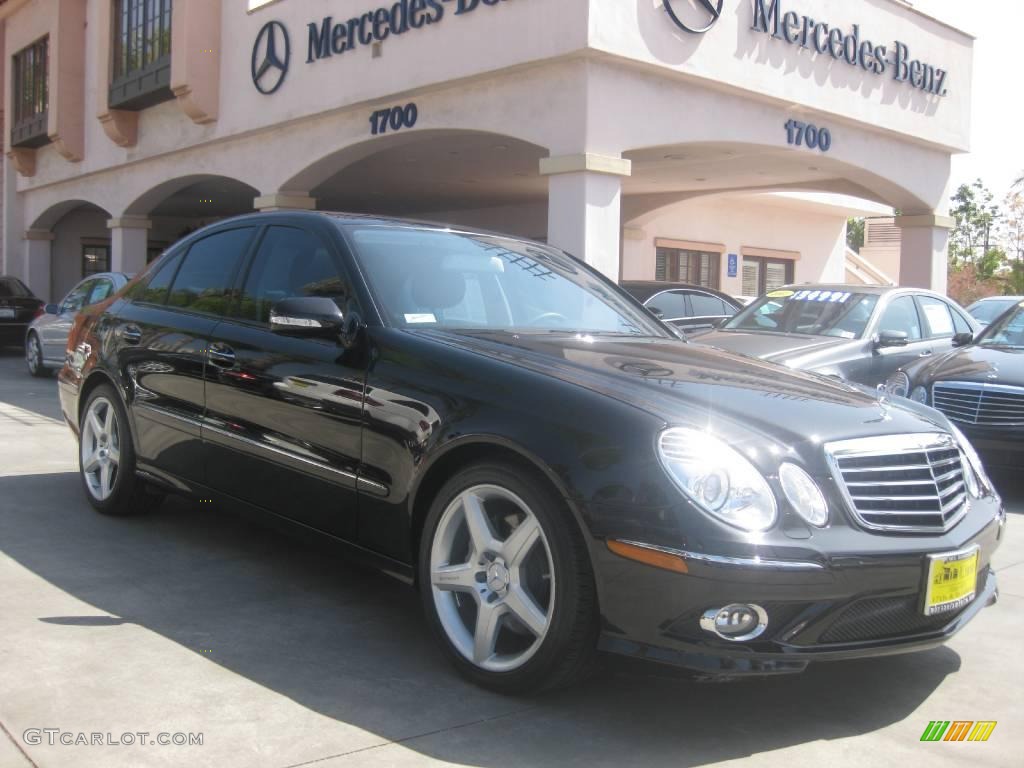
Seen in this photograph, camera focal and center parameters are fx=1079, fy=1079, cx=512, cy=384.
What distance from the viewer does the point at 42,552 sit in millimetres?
5062

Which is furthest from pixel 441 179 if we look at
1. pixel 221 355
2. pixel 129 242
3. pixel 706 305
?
pixel 221 355

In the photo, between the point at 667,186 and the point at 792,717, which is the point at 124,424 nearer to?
the point at 792,717

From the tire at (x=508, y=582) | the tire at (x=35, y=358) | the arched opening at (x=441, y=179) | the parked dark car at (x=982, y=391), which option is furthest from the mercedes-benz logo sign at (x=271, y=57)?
the tire at (x=508, y=582)

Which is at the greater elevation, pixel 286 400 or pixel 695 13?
pixel 695 13

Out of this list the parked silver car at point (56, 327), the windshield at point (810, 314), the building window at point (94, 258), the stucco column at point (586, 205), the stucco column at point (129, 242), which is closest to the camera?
the windshield at point (810, 314)

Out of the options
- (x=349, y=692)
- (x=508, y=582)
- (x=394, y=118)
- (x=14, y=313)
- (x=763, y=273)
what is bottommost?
(x=349, y=692)

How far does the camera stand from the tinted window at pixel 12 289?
60.3 feet

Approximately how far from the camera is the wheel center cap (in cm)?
341

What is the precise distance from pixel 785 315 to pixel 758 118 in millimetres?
4971

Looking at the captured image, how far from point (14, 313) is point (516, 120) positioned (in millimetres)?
10654

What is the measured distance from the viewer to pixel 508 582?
3.40m

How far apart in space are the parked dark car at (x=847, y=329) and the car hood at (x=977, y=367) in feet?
1.70

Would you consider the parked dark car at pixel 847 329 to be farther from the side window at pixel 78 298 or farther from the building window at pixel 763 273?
the building window at pixel 763 273

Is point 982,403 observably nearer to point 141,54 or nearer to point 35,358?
point 35,358
